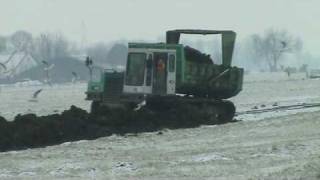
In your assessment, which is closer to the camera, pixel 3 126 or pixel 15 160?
pixel 15 160

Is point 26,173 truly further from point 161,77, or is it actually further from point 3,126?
point 161,77

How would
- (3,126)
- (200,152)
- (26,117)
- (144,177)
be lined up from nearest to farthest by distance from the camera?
(144,177), (200,152), (3,126), (26,117)

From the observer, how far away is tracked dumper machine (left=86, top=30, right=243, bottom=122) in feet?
83.6

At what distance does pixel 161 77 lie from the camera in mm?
25531

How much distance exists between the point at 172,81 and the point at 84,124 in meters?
5.48


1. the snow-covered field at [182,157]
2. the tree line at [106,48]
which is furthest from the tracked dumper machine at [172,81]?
the tree line at [106,48]

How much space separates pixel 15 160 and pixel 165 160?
324 centimetres

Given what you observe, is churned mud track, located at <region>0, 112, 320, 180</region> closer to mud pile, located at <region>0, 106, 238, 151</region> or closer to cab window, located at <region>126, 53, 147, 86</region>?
mud pile, located at <region>0, 106, 238, 151</region>

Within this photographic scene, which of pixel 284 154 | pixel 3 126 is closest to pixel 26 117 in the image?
pixel 3 126

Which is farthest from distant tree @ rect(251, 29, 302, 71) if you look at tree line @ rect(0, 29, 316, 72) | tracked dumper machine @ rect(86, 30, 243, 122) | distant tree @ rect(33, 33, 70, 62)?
tracked dumper machine @ rect(86, 30, 243, 122)

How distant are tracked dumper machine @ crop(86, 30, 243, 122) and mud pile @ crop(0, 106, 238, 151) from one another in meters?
0.85

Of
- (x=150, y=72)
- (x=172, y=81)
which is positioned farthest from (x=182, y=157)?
(x=150, y=72)

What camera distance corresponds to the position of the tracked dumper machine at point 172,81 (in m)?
25.5

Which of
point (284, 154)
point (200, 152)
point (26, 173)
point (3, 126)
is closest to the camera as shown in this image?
point (26, 173)
